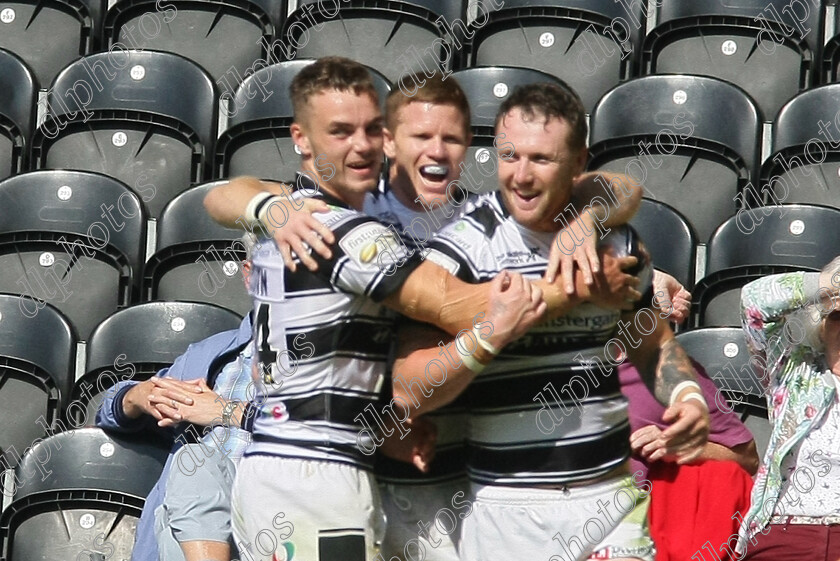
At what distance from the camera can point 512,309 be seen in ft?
10.5

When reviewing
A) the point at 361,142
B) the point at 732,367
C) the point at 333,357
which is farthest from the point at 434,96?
the point at 732,367

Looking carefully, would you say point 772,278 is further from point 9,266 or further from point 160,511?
point 9,266

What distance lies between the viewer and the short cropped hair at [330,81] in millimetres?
3566

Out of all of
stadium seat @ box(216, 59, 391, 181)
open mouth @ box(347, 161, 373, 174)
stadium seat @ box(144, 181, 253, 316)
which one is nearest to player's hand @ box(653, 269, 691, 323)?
open mouth @ box(347, 161, 373, 174)

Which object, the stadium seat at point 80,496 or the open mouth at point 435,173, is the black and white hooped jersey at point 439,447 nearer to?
the open mouth at point 435,173

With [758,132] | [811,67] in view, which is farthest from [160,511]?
[811,67]

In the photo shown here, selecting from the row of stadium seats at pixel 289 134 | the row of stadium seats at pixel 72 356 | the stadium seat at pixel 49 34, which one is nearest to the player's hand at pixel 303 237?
the row of stadium seats at pixel 72 356

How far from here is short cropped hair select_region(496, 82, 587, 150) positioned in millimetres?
3406

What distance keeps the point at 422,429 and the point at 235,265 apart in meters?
2.24

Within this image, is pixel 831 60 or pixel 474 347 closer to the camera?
pixel 474 347

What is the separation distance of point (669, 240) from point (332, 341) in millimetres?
2479

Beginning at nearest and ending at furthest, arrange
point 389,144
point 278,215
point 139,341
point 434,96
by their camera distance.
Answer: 1. point 278,215
2. point 434,96
3. point 389,144
4. point 139,341

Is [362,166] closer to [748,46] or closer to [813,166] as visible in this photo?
[813,166]

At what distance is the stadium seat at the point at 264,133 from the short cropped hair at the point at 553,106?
2.66 meters
